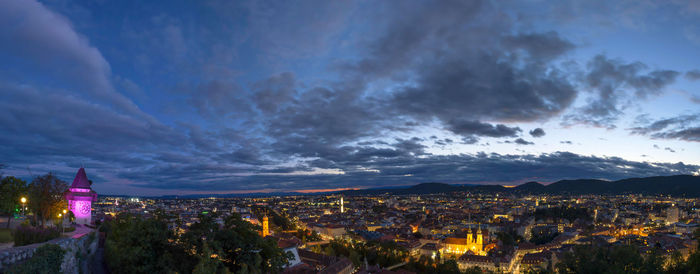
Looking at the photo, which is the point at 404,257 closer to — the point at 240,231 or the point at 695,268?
the point at 695,268

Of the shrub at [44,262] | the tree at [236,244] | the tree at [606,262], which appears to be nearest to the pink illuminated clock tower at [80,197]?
the shrub at [44,262]

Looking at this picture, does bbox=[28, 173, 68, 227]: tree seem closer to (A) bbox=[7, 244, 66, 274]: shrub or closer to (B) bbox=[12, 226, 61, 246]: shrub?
(B) bbox=[12, 226, 61, 246]: shrub

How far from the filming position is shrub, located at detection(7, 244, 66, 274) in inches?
369

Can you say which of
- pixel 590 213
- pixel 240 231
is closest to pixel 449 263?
pixel 240 231

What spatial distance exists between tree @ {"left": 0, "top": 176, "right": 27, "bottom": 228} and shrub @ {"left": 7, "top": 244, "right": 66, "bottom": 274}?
41.0 ft

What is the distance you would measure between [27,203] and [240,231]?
16327 mm

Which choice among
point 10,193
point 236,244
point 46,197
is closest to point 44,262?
point 236,244

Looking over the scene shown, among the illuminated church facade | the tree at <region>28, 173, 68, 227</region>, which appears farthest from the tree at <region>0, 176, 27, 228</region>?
the illuminated church facade

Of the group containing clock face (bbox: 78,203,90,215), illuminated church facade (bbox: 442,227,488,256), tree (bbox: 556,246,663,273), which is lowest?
illuminated church facade (bbox: 442,227,488,256)

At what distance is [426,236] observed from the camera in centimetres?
7688

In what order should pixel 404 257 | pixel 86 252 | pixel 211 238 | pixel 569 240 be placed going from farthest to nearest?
pixel 569 240, pixel 404 257, pixel 86 252, pixel 211 238

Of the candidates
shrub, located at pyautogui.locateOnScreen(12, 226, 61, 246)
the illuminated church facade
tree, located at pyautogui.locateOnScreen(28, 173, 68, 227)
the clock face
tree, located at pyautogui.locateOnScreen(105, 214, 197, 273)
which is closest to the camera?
tree, located at pyautogui.locateOnScreen(105, 214, 197, 273)

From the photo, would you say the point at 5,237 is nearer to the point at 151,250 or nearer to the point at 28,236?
the point at 28,236

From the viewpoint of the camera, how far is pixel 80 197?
88.2ft
